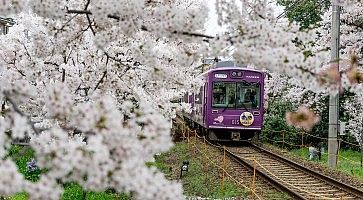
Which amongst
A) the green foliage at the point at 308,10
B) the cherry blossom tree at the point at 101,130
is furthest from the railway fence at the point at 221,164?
the green foliage at the point at 308,10

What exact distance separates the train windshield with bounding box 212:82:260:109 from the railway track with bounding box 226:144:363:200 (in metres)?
2.94

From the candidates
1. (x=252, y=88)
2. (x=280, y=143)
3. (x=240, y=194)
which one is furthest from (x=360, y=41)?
(x=240, y=194)

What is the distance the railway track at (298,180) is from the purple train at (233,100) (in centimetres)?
281

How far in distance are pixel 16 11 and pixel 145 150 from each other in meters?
1.56

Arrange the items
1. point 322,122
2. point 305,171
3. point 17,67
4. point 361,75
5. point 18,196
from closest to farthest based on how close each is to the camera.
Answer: point 361,75 → point 17,67 → point 18,196 → point 305,171 → point 322,122

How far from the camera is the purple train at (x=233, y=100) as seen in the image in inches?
716

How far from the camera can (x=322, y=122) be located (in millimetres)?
20422

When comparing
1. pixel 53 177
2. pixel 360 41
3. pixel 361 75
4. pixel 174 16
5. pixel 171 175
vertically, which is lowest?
pixel 171 175

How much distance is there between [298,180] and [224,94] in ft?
22.5

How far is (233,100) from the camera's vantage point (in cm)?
1839

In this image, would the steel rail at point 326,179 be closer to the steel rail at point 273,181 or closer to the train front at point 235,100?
the steel rail at point 273,181

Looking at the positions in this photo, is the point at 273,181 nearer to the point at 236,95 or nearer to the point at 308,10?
the point at 236,95

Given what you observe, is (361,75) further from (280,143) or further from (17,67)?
(280,143)

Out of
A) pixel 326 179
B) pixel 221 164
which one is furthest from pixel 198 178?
pixel 326 179
